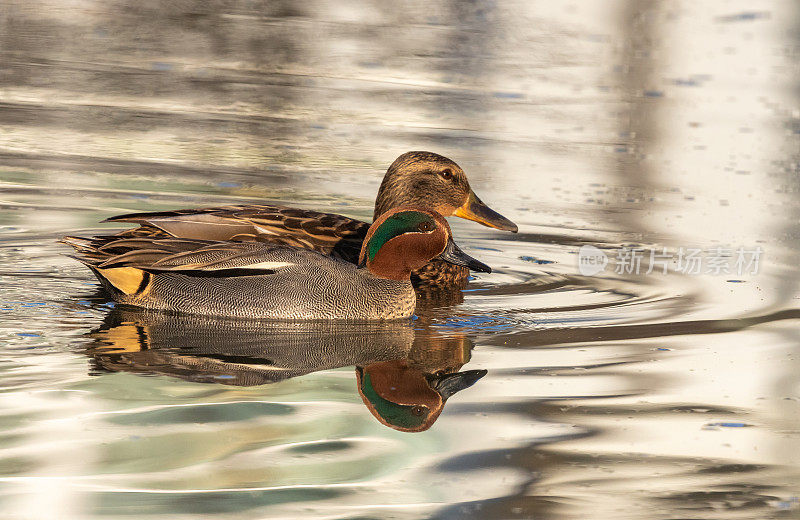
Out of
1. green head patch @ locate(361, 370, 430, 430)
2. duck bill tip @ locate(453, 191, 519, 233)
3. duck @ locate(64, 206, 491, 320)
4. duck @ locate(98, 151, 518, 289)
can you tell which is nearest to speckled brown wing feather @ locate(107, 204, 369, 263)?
duck @ locate(98, 151, 518, 289)

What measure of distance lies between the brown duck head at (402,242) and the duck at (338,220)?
12 cm

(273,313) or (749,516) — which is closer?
(749,516)

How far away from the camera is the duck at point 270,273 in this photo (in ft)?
22.8

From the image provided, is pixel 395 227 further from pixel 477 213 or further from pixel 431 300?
pixel 477 213

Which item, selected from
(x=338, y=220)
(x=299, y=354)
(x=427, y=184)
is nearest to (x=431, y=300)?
(x=338, y=220)

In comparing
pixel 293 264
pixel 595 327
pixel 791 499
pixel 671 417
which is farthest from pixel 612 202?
pixel 791 499

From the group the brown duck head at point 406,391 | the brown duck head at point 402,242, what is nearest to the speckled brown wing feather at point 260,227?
the brown duck head at point 402,242

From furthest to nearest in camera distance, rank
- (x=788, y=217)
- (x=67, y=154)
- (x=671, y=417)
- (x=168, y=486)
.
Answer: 1. (x=67, y=154)
2. (x=788, y=217)
3. (x=671, y=417)
4. (x=168, y=486)

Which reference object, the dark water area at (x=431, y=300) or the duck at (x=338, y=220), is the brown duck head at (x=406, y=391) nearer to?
the dark water area at (x=431, y=300)

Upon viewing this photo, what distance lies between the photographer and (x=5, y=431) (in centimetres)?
499

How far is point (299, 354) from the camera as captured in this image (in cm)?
632

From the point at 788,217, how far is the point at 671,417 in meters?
4.76

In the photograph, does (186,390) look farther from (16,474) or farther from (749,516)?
(749,516)

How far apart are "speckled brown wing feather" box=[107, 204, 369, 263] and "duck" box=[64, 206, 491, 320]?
0.17 meters
